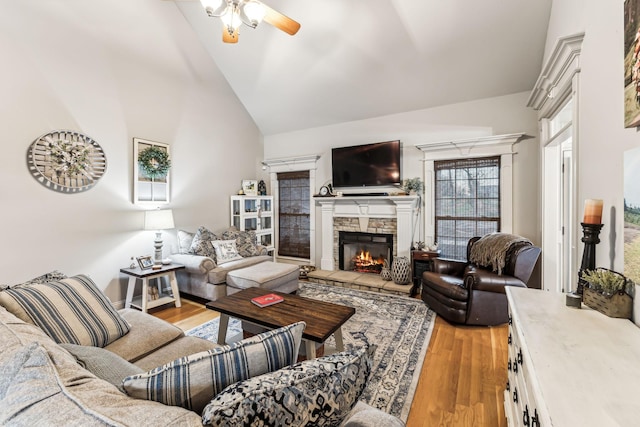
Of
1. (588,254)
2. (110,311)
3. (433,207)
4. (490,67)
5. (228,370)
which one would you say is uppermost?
(490,67)

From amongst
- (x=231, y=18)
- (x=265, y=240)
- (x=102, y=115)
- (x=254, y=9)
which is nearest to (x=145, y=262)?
(x=102, y=115)

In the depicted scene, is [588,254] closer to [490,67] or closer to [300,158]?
[490,67]

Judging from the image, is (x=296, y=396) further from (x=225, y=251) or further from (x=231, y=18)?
(x=225, y=251)

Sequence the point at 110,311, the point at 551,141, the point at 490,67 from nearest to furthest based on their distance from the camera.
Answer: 1. the point at 110,311
2. the point at 551,141
3. the point at 490,67

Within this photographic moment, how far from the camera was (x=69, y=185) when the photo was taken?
3.09 meters

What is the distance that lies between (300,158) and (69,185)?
3.38 m

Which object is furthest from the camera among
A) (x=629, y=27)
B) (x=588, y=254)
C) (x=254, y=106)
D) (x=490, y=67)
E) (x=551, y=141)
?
(x=254, y=106)

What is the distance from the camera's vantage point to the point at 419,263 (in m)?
4.04

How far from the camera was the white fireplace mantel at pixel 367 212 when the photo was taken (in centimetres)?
436

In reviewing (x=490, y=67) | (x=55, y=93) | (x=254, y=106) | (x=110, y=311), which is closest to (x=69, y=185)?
(x=55, y=93)

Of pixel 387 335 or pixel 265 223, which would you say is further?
pixel 265 223

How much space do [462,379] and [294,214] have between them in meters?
4.08

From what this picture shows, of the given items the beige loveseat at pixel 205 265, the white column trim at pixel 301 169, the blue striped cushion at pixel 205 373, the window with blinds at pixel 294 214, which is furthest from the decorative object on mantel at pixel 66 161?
the blue striped cushion at pixel 205 373

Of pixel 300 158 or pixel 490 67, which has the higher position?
pixel 490 67
